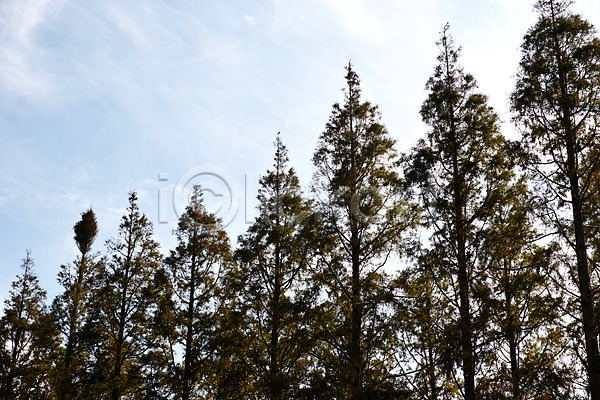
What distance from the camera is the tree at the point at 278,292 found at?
19.1 meters

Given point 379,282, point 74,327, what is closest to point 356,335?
point 379,282

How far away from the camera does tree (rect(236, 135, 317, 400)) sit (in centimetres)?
1906

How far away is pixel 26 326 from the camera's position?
2614cm

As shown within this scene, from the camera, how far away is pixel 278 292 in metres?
21.5

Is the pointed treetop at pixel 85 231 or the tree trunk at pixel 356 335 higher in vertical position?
the pointed treetop at pixel 85 231

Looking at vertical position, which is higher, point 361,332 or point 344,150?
point 344,150

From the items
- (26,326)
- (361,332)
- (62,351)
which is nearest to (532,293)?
(361,332)

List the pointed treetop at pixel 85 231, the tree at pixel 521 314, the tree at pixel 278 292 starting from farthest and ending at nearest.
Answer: the pointed treetop at pixel 85 231 < the tree at pixel 278 292 < the tree at pixel 521 314

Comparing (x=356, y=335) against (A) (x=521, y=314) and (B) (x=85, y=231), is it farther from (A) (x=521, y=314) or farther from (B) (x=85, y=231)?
(B) (x=85, y=231)

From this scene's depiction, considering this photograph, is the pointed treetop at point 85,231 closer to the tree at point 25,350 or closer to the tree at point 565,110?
the tree at point 25,350

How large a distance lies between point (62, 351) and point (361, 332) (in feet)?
48.7

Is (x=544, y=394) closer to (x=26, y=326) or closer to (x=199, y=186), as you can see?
(x=199, y=186)

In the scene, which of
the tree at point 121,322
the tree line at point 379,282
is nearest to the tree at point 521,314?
the tree line at point 379,282

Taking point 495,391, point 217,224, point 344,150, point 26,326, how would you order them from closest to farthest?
point 495,391 < point 344,150 < point 217,224 < point 26,326
